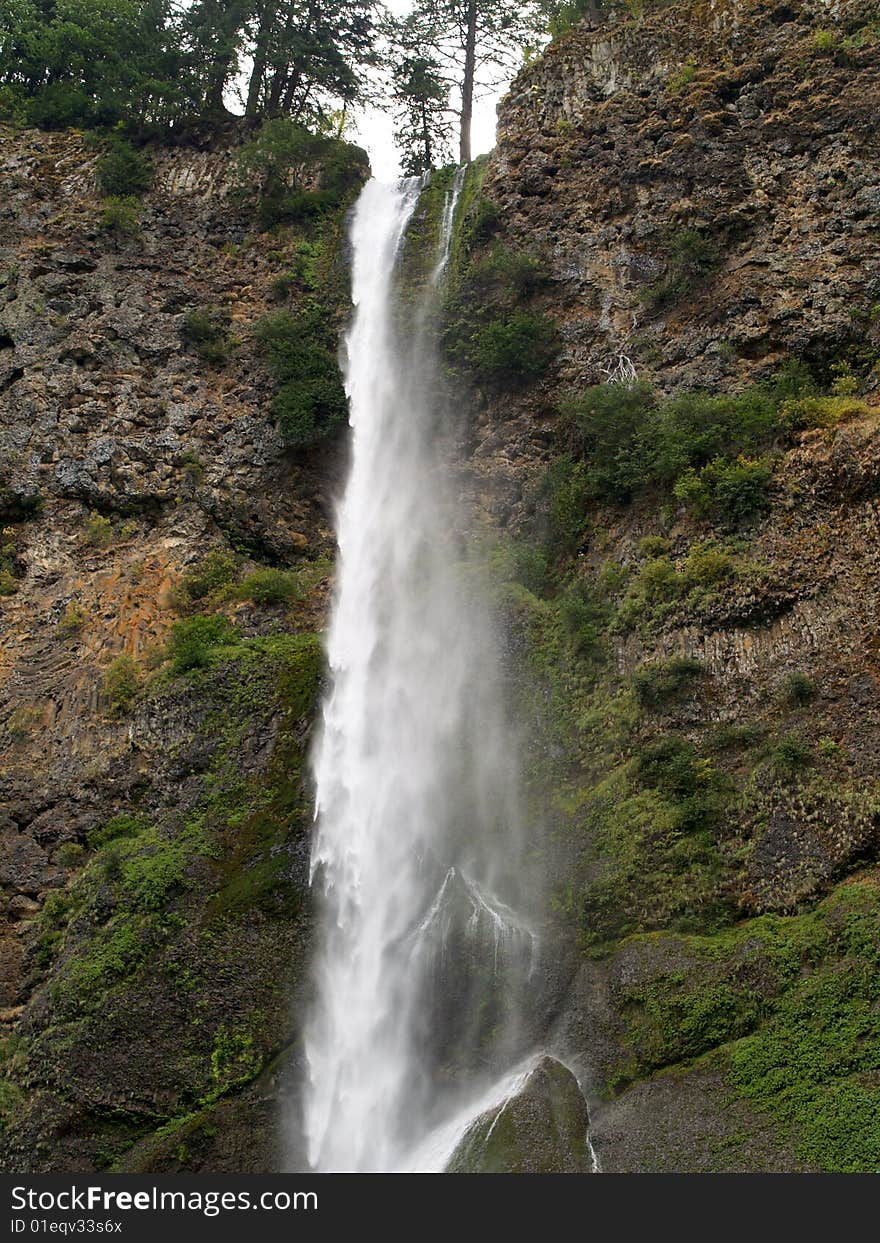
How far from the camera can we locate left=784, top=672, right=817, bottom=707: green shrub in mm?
14438

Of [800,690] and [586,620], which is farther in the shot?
[586,620]

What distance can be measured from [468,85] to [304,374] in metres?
13.0

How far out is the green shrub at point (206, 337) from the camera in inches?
997

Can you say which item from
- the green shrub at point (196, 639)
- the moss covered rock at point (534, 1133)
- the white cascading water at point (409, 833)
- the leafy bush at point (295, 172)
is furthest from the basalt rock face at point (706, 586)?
the green shrub at point (196, 639)

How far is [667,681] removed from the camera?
1588 cm

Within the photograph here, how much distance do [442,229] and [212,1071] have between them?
20049 mm

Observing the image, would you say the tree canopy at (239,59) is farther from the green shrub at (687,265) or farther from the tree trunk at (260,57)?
the green shrub at (687,265)

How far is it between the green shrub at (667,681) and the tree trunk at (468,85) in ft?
67.2

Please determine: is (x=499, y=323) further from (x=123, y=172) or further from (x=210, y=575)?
(x=123, y=172)

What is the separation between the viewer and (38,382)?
24094 mm

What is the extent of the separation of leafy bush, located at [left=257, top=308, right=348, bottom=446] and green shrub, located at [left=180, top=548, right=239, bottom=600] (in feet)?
11.1

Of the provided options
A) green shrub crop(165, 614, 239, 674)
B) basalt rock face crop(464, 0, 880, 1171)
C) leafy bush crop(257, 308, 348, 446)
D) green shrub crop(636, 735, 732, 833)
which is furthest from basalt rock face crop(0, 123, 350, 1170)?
green shrub crop(636, 735, 732, 833)

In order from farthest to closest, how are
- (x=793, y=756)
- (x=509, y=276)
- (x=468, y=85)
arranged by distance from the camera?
(x=468, y=85) → (x=509, y=276) → (x=793, y=756)

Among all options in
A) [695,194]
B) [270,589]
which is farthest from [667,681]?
[695,194]
